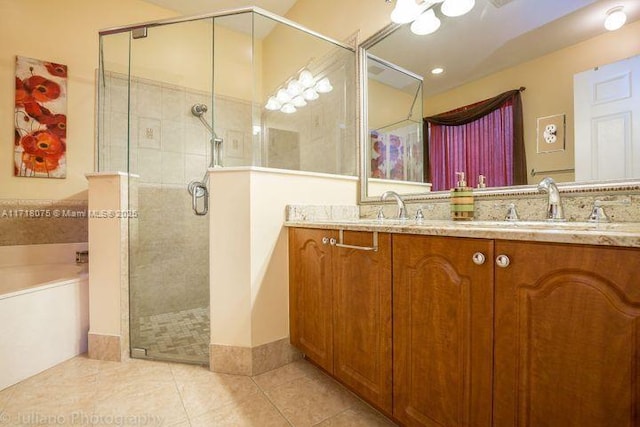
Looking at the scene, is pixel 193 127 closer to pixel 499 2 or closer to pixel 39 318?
pixel 39 318

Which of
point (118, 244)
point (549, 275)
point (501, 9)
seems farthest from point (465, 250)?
point (118, 244)

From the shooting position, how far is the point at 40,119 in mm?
2287

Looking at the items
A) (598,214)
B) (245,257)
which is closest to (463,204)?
(598,214)

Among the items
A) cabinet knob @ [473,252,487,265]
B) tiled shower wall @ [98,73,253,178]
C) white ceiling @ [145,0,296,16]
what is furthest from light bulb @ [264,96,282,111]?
cabinet knob @ [473,252,487,265]

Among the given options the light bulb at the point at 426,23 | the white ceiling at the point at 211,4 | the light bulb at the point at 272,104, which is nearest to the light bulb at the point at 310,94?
the light bulb at the point at 272,104

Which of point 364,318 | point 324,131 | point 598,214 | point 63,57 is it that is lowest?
point 364,318

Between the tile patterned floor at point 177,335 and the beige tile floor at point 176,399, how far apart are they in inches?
4.0

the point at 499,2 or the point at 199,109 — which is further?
the point at 199,109

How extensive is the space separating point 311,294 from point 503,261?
0.97 meters

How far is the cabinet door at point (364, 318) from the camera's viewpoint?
3.47 ft

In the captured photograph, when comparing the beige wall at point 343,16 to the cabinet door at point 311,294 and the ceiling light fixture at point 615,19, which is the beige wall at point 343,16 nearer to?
the ceiling light fixture at point 615,19

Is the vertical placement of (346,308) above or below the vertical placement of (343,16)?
below

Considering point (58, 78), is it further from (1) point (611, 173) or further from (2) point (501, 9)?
(1) point (611, 173)

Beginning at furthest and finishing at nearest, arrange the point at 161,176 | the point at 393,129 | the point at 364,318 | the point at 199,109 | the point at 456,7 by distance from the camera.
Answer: the point at 199,109
the point at 161,176
the point at 393,129
the point at 456,7
the point at 364,318
